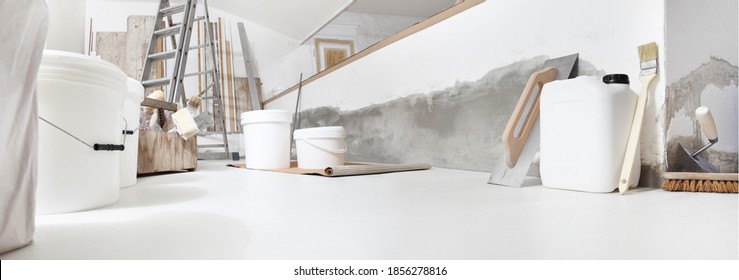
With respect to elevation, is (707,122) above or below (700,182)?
above

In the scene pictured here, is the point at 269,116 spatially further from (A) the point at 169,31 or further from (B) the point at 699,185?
(B) the point at 699,185

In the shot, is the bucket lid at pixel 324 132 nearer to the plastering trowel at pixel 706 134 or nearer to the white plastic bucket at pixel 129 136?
the white plastic bucket at pixel 129 136

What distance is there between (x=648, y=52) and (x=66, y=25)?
60.6 inches

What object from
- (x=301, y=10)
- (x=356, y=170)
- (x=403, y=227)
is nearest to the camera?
(x=403, y=227)

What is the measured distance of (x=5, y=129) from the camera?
547 mm

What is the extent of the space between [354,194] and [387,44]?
1.67m

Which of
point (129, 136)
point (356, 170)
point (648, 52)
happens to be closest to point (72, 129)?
point (129, 136)

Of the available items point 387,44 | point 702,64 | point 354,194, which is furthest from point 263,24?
point 702,64

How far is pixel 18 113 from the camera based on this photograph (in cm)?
57

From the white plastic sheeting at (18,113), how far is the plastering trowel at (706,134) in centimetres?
140

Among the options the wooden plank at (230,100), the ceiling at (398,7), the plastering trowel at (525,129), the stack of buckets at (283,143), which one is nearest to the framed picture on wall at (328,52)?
the ceiling at (398,7)

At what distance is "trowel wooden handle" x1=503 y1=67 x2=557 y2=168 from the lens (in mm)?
1314

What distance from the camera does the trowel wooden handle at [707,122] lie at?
40.2 inches
